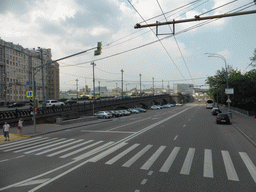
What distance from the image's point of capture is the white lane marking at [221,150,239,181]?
685cm

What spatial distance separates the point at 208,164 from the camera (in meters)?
8.27

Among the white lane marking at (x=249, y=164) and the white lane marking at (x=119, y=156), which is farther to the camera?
the white lane marking at (x=119, y=156)

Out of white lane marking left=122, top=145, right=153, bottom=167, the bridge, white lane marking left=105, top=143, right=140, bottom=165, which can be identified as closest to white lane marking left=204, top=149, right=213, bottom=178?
white lane marking left=122, top=145, right=153, bottom=167

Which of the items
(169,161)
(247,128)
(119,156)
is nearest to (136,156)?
(119,156)

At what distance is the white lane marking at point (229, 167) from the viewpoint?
270 inches

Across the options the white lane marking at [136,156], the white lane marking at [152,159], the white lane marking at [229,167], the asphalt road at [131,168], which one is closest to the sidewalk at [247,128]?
the asphalt road at [131,168]

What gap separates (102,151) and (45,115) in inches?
797

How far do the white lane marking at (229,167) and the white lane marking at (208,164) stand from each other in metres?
0.61

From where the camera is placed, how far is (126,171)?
24.6ft

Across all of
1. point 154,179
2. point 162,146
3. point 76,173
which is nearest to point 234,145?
point 162,146

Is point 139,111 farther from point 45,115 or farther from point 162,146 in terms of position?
point 162,146

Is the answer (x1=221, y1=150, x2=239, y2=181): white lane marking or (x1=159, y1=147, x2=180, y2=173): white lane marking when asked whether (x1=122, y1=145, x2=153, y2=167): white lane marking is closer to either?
(x1=159, y1=147, x2=180, y2=173): white lane marking

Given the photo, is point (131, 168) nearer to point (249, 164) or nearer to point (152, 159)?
point (152, 159)

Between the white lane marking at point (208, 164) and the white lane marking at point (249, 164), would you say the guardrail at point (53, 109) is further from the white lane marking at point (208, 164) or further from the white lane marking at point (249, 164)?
the white lane marking at point (249, 164)
